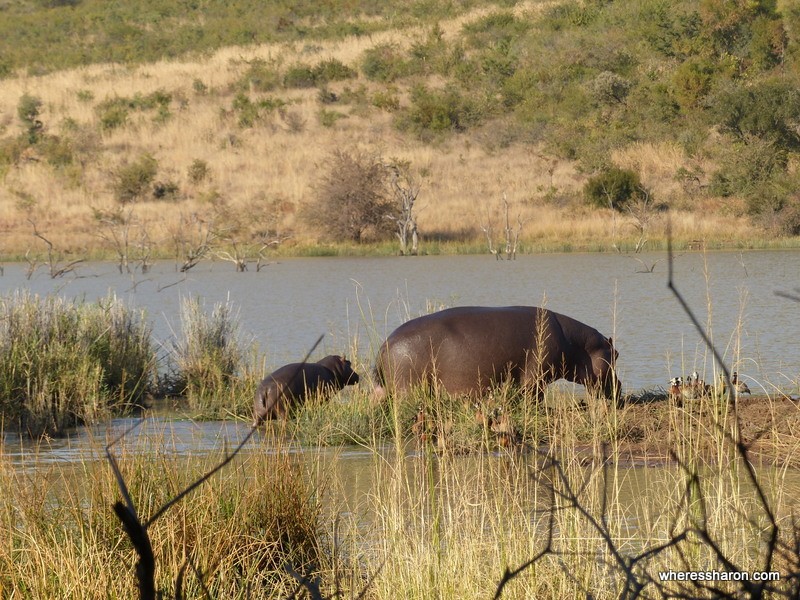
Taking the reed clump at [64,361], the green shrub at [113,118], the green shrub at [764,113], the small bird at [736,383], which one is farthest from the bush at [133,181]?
the small bird at [736,383]

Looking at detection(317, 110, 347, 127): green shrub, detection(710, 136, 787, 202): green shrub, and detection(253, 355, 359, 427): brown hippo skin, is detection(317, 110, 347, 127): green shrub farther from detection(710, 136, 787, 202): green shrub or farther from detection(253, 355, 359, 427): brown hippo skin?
detection(253, 355, 359, 427): brown hippo skin

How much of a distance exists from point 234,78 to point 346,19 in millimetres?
13099

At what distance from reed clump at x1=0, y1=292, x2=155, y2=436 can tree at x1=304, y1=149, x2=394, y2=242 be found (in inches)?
832

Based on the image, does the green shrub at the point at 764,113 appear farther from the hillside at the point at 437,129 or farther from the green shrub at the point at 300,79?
the green shrub at the point at 300,79

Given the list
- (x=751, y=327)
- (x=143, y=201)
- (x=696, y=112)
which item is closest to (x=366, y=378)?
(x=751, y=327)

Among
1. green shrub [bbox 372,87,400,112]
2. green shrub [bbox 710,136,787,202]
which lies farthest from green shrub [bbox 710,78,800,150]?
green shrub [bbox 372,87,400,112]

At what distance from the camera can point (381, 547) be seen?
420cm

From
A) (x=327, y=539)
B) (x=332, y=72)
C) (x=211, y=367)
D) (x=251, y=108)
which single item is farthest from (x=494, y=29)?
(x=327, y=539)

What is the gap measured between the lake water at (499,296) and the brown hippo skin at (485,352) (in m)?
0.33

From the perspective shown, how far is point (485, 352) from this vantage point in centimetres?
737

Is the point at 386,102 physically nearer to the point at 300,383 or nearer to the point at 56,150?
the point at 56,150

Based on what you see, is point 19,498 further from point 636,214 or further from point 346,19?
point 346,19

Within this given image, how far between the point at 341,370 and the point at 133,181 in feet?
93.6

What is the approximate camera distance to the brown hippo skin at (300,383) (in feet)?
25.1
